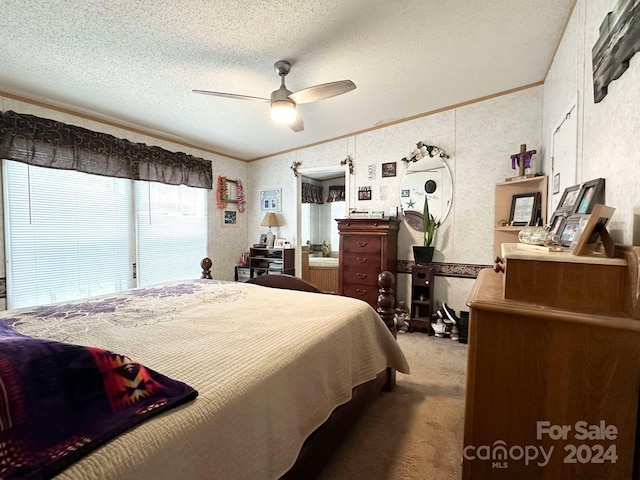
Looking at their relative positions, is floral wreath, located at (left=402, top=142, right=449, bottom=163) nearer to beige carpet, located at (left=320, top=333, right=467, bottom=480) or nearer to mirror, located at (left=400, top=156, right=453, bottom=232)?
mirror, located at (left=400, top=156, right=453, bottom=232)

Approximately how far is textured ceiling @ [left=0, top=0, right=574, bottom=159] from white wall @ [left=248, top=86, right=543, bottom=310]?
0.88 ft

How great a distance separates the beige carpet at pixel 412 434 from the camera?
1.42m

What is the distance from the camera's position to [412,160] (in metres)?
3.61

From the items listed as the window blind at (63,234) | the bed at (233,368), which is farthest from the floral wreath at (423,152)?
the window blind at (63,234)

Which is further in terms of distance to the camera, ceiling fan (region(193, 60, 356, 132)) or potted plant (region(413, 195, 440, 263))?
potted plant (region(413, 195, 440, 263))

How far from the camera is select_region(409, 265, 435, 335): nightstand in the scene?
3328mm

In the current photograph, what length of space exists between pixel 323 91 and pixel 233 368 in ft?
6.20

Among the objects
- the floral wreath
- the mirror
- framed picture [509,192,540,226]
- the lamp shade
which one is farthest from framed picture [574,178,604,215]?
the lamp shade

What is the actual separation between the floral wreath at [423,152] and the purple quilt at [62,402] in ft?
11.5

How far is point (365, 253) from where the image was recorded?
350 centimetres

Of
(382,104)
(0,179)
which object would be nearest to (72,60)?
(0,179)

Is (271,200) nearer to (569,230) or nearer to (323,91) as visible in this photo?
(323,91)

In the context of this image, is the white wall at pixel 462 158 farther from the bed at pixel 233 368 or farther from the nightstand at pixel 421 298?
the bed at pixel 233 368

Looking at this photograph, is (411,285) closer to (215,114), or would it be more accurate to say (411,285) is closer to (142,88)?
(215,114)
